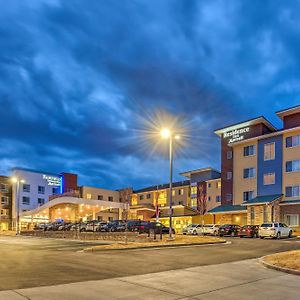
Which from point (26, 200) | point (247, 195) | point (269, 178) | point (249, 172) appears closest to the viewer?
point (269, 178)

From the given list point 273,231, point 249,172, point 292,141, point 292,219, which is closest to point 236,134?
point 249,172

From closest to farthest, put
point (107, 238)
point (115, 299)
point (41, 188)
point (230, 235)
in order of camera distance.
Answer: point (115, 299), point (107, 238), point (230, 235), point (41, 188)

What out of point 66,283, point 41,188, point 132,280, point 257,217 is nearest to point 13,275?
point 66,283

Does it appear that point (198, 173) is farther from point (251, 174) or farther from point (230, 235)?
point (230, 235)

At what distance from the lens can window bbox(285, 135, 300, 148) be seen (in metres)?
54.2

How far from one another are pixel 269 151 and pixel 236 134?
23.8ft

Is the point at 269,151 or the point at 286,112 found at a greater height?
the point at 286,112

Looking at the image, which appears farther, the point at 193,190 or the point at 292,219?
the point at 193,190

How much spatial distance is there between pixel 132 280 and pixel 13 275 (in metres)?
3.70

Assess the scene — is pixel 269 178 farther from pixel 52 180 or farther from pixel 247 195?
pixel 52 180

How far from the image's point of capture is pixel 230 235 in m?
48.8

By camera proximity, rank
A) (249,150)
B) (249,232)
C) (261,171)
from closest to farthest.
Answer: (249,232)
(261,171)
(249,150)

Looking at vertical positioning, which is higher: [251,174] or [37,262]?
[251,174]

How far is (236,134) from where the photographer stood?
63.7m
